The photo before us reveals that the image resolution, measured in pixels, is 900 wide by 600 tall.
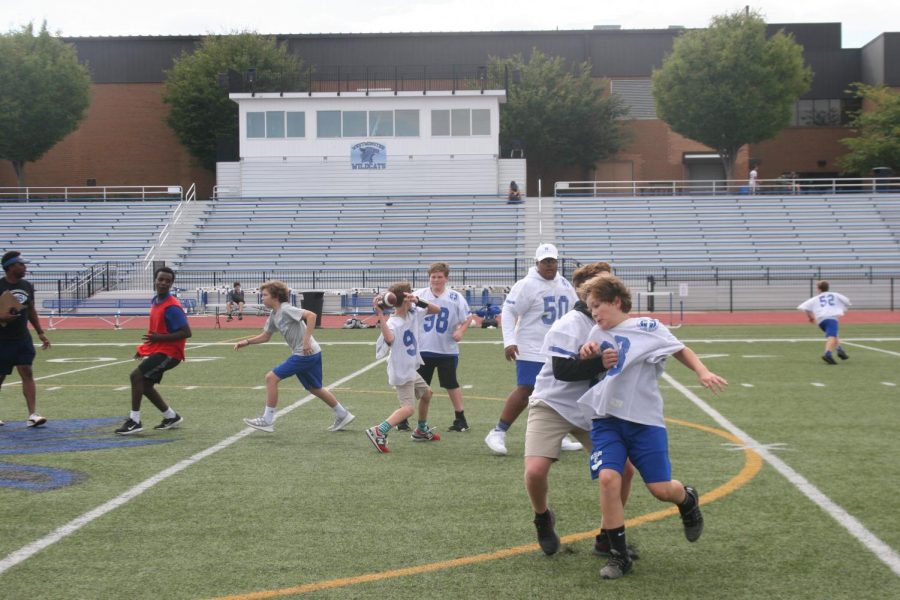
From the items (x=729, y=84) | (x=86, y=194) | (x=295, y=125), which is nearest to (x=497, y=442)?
(x=295, y=125)

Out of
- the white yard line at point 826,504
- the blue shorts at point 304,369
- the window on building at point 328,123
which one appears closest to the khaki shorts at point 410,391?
the blue shorts at point 304,369

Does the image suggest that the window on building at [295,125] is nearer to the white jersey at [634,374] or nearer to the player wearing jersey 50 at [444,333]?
the player wearing jersey 50 at [444,333]

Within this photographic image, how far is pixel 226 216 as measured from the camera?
44.2 metres

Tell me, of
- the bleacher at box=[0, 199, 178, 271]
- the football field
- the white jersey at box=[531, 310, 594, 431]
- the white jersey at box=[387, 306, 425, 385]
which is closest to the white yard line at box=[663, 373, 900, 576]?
the football field

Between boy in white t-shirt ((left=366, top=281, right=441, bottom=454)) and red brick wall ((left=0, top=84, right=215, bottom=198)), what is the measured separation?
51553 mm

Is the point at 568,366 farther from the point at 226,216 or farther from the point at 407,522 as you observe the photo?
the point at 226,216

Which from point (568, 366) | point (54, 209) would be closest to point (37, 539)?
point (568, 366)

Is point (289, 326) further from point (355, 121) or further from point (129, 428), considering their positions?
point (355, 121)

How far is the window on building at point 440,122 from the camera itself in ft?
149

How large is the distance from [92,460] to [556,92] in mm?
49042

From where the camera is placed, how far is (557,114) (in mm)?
55156

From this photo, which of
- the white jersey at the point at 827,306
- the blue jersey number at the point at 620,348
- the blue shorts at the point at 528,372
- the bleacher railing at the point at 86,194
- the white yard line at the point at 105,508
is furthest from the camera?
the bleacher railing at the point at 86,194

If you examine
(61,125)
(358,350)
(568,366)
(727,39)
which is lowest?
(358,350)

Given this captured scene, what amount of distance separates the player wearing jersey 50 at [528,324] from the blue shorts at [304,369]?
206cm
